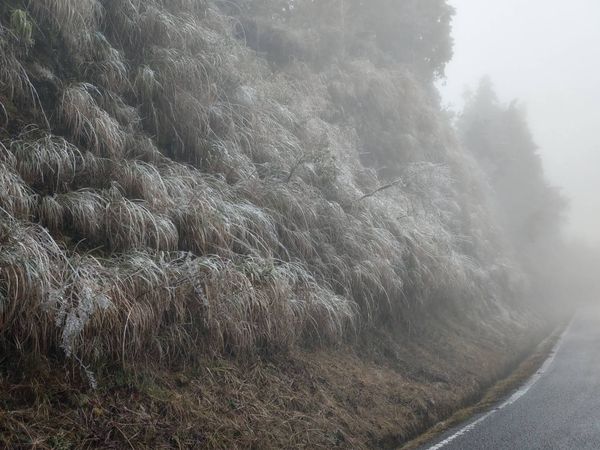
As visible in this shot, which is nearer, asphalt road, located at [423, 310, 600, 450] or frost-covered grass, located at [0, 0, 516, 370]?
frost-covered grass, located at [0, 0, 516, 370]

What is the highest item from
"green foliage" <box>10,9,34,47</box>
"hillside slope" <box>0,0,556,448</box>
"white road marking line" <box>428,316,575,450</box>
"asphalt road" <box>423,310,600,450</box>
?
"green foliage" <box>10,9,34,47</box>

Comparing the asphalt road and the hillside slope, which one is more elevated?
the hillside slope

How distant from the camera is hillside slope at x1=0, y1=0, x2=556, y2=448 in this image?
456 centimetres

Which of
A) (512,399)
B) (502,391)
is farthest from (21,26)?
(502,391)

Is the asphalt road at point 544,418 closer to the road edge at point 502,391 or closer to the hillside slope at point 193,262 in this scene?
the road edge at point 502,391

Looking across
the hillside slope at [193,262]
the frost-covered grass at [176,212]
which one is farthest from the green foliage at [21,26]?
the frost-covered grass at [176,212]

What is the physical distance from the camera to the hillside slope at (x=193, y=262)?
4559 mm

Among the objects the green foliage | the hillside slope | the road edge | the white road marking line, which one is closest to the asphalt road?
the white road marking line

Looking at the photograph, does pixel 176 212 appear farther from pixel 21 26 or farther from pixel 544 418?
pixel 544 418

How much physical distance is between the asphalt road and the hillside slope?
750 millimetres

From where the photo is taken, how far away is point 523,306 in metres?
19.7

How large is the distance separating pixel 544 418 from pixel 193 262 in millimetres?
4667

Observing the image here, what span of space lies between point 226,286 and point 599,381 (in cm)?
649

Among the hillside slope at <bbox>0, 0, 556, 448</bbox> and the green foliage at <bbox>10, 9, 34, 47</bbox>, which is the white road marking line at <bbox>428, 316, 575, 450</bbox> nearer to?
the hillside slope at <bbox>0, 0, 556, 448</bbox>
